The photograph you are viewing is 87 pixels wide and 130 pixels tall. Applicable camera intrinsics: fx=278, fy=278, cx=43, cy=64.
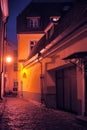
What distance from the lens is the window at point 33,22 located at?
1344 inches

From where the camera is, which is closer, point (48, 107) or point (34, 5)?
point (48, 107)

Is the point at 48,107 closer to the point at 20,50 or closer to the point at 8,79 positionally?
the point at 20,50

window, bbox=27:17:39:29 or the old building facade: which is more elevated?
window, bbox=27:17:39:29

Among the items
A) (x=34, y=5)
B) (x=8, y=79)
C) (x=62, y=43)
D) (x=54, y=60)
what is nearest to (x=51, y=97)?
(x=54, y=60)

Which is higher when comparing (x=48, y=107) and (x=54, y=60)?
(x=54, y=60)

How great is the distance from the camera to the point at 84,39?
11.5 meters

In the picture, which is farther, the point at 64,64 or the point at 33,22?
the point at 33,22

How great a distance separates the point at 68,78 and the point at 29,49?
60.0 ft

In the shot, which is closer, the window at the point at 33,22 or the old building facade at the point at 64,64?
the old building facade at the point at 64,64

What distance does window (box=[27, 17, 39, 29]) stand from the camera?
3412 centimetres

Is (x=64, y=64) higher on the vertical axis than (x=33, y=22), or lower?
lower

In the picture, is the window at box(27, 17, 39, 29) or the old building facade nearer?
the old building facade

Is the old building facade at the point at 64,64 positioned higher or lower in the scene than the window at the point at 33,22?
lower

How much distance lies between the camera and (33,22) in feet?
113
